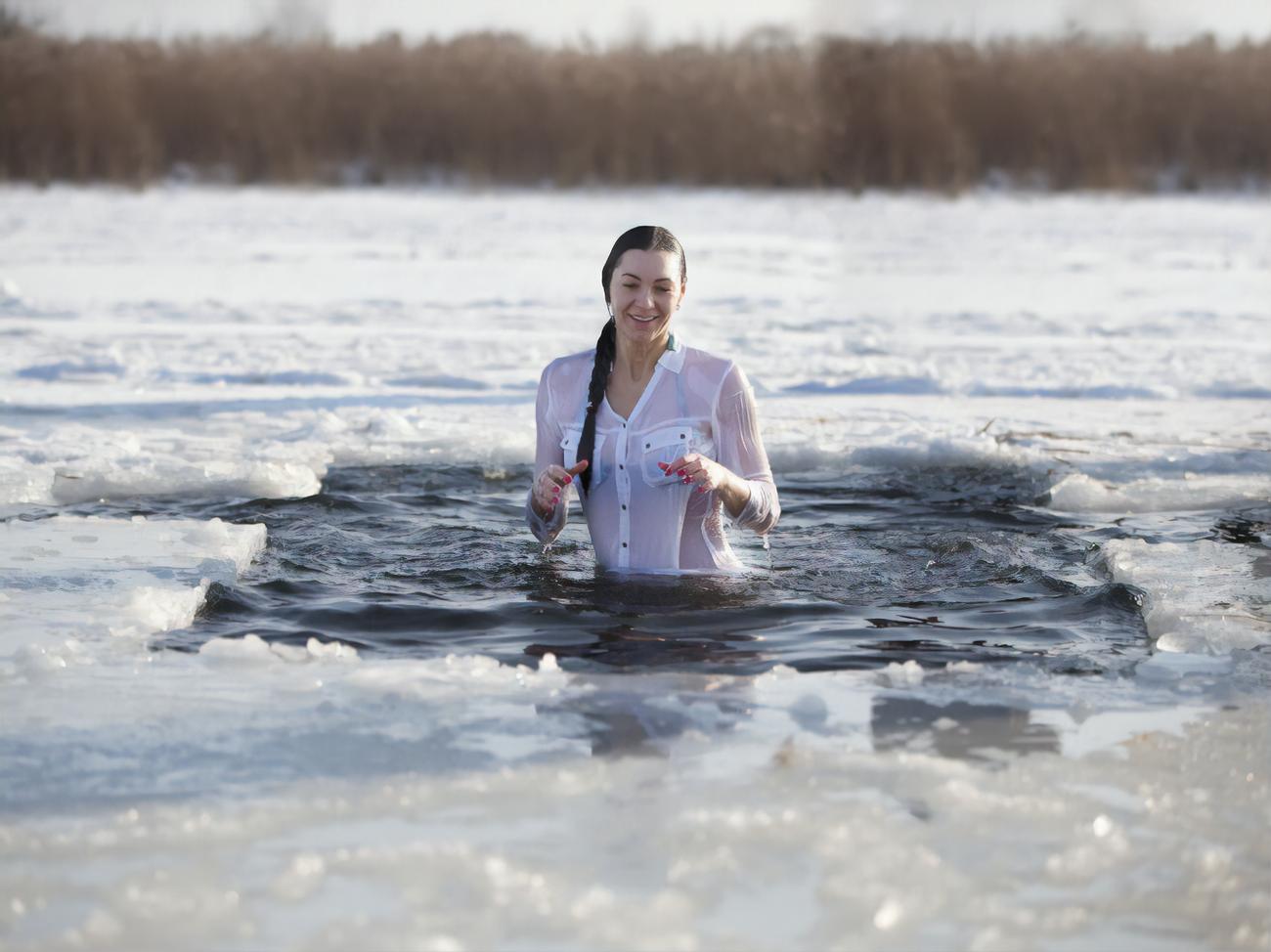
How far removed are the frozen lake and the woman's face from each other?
0.73m

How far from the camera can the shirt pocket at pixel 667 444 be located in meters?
4.24

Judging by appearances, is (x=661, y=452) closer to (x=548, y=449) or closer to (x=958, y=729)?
(x=548, y=449)

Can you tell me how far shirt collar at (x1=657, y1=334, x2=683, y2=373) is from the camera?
4.27 metres

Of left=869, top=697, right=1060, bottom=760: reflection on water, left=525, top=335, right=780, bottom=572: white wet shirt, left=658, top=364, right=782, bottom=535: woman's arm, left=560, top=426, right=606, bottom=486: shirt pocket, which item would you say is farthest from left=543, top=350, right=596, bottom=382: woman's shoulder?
A: left=869, top=697, right=1060, bottom=760: reflection on water

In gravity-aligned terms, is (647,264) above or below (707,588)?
above

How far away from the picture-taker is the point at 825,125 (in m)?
20.1

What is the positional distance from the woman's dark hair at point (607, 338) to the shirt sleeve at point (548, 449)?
10cm

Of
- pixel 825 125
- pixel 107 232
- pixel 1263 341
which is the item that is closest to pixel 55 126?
pixel 107 232

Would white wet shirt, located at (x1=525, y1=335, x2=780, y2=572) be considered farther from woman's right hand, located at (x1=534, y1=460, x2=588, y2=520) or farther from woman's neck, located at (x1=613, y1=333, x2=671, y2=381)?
woman's right hand, located at (x1=534, y1=460, x2=588, y2=520)

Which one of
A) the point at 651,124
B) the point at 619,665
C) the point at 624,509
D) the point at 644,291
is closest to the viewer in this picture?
the point at 619,665

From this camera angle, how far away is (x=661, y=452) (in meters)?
4.25

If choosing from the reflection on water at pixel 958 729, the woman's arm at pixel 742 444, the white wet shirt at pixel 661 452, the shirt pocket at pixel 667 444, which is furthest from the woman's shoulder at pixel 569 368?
the reflection on water at pixel 958 729

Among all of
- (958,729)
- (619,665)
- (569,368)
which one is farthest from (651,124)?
(958,729)

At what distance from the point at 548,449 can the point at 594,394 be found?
0.25 m
